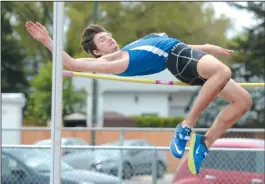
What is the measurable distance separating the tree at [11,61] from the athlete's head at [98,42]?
2573 cm

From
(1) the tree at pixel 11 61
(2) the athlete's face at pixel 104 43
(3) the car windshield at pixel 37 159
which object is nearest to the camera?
(2) the athlete's face at pixel 104 43

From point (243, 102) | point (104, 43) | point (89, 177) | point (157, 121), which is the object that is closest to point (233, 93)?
point (243, 102)

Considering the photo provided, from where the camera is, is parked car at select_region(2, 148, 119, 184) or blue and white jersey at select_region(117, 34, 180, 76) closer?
blue and white jersey at select_region(117, 34, 180, 76)

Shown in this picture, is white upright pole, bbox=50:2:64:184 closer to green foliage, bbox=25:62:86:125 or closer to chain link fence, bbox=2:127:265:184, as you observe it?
chain link fence, bbox=2:127:265:184

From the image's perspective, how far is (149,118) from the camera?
3241 cm

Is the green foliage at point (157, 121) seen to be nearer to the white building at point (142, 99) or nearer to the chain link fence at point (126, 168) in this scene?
the white building at point (142, 99)

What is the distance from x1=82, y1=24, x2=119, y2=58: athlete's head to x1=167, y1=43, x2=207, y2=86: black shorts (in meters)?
0.50

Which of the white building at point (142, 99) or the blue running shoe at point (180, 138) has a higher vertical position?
the blue running shoe at point (180, 138)

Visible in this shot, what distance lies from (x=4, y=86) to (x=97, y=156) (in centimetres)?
2234

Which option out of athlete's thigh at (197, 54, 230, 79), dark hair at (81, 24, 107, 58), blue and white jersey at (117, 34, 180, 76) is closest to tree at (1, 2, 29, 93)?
dark hair at (81, 24, 107, 58)

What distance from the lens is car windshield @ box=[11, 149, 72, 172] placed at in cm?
862

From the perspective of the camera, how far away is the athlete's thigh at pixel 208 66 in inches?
192

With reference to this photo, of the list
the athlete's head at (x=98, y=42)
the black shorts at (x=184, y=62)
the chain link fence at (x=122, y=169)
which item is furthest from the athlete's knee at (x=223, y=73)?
the chain link fence at (x=122, y=169)

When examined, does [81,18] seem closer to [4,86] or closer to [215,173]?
[4,86]
